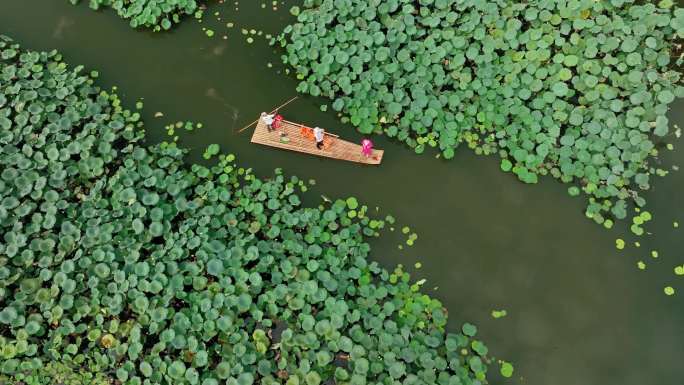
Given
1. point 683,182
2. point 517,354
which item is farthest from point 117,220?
point 683,182

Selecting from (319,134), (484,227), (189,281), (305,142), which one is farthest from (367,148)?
(189,281)

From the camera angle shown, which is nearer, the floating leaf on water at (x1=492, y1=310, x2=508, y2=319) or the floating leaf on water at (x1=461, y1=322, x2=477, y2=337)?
the floating leaf on water at (x1=461, y1=322, x2=477, y2=337)

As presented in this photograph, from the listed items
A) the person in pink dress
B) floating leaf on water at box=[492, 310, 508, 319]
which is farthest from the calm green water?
the person in pink dress

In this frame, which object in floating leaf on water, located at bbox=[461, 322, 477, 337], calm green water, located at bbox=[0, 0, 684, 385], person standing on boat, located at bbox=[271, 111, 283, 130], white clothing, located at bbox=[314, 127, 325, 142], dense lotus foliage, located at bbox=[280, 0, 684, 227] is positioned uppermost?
dense lotus foliage, located at bbox=[280, 0, 684, 227]

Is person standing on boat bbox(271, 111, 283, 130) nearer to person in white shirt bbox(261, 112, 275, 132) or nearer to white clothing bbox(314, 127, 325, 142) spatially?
person in white shirt bbox(261, 112, 275, 132)

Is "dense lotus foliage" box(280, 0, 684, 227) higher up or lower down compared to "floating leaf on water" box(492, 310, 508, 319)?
higher up

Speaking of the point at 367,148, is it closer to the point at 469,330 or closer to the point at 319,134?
the point at 319,134
